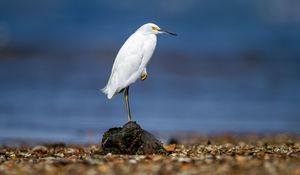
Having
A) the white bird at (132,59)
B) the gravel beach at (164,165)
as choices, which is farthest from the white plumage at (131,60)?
the gravel beach at (164,165)

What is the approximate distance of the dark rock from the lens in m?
10.8

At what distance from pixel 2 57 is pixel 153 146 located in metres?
28.5

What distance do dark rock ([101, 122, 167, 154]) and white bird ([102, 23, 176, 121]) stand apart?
132cm

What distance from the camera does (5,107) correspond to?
21.3 metres

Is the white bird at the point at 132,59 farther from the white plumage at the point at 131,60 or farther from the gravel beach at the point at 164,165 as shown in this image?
the gravel beach at the point at 164,165

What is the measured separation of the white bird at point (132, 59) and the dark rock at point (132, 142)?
4.33ft

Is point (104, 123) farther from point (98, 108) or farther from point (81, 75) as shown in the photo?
point (81, 75)

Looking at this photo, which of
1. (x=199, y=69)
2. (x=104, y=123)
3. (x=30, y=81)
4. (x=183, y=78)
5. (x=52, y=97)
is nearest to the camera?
(x=104, y=123)

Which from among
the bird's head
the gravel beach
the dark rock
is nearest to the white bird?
the bird's head

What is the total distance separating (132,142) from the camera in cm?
1080

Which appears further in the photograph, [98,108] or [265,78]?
[265,78]

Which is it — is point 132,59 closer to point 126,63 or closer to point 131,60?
point 131,60

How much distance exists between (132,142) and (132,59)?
198 centimetres

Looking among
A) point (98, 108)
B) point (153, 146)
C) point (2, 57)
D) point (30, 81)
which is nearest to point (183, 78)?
point (30, 81)
